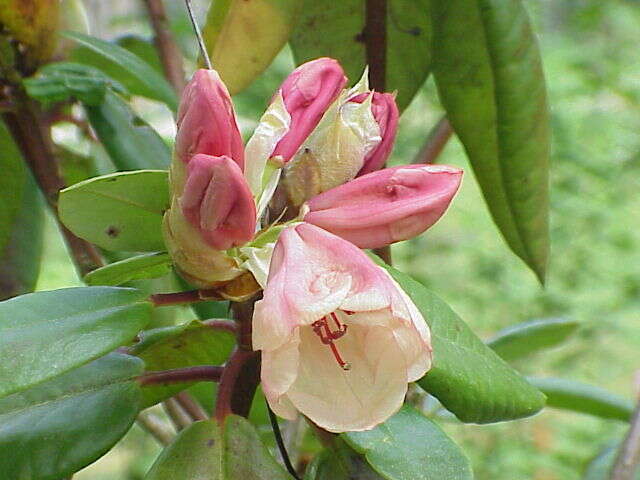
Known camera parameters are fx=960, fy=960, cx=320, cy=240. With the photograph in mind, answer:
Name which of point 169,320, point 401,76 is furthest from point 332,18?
point 169,320

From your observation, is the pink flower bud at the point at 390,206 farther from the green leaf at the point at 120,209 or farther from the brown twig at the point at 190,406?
the brown twig at the point at 190,406

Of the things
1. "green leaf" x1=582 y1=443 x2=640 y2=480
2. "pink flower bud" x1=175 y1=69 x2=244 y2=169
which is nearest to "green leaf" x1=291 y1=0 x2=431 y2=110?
"pink flower bud" x1=175 y1=69 x2=244 y2=169

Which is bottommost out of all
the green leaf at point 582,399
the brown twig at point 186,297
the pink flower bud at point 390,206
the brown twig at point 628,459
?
the green leaf at point 582,399

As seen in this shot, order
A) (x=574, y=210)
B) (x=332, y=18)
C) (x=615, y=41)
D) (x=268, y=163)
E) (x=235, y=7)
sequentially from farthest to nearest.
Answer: (x=615, y=41) → (x=574, y=210) → (x=332, y=18) → (x=235, y=7) → (x=268, y=163)

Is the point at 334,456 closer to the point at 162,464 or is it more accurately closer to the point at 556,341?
the point at 162,464

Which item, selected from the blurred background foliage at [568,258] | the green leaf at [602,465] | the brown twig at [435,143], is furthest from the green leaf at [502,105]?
the blurred background foliage at [568,258]
